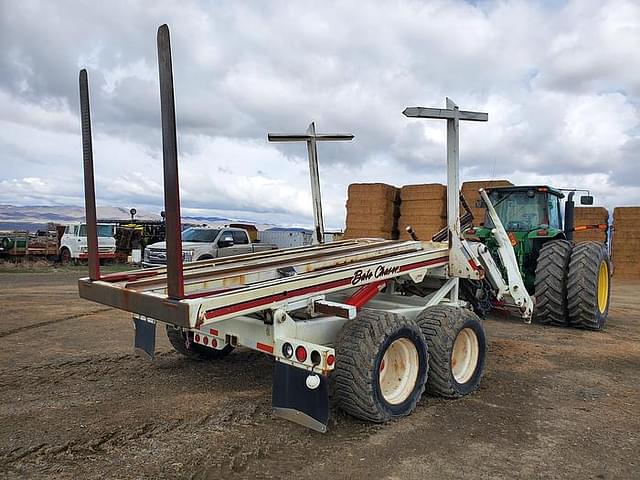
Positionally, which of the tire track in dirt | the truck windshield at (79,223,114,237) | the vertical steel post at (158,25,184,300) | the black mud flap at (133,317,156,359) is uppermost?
the vertical steel post at (158,25,184,300)

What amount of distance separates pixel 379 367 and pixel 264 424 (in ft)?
3.36

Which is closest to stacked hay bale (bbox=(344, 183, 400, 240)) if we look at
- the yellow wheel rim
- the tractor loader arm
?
the yellow wheel rim

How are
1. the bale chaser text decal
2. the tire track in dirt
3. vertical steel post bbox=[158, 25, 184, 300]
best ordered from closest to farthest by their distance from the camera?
vertical steel post bbox=[158, 25, 184, 300]
the bale chaser text decal
the tire track in dirt

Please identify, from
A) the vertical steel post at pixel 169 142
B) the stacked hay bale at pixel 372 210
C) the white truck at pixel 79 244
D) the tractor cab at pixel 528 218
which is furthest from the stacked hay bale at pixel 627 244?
the white truck at pixel 79 244

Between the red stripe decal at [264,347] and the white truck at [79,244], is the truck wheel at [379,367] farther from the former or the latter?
the white truck at [79,244]

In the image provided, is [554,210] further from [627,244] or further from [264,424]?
[627,244]

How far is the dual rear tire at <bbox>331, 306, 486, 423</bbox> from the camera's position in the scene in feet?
13.7

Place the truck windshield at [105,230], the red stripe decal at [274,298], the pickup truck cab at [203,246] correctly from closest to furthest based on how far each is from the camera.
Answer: the red stripe decal at [274,298] < the pickup truck cab at [203,246] < the truck windshield at [105,230]

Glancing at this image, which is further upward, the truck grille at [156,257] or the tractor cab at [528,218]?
the tractor cab at [528,218]

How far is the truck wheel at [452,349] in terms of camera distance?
4.92m

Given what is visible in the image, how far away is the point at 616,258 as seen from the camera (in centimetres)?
1900

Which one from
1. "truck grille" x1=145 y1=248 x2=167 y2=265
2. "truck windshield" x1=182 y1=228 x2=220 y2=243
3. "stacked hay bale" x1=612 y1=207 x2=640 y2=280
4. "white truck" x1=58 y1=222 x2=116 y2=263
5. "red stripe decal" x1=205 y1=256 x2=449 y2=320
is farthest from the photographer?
"white truck" x1=58 y1=222 x2=116 y2=263

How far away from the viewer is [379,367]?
427 cm

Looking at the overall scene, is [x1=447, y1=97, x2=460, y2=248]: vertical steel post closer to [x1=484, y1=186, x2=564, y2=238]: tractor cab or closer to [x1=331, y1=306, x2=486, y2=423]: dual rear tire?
[x1=331, y1=306, x2=486, y2=423]: dual rear tire
